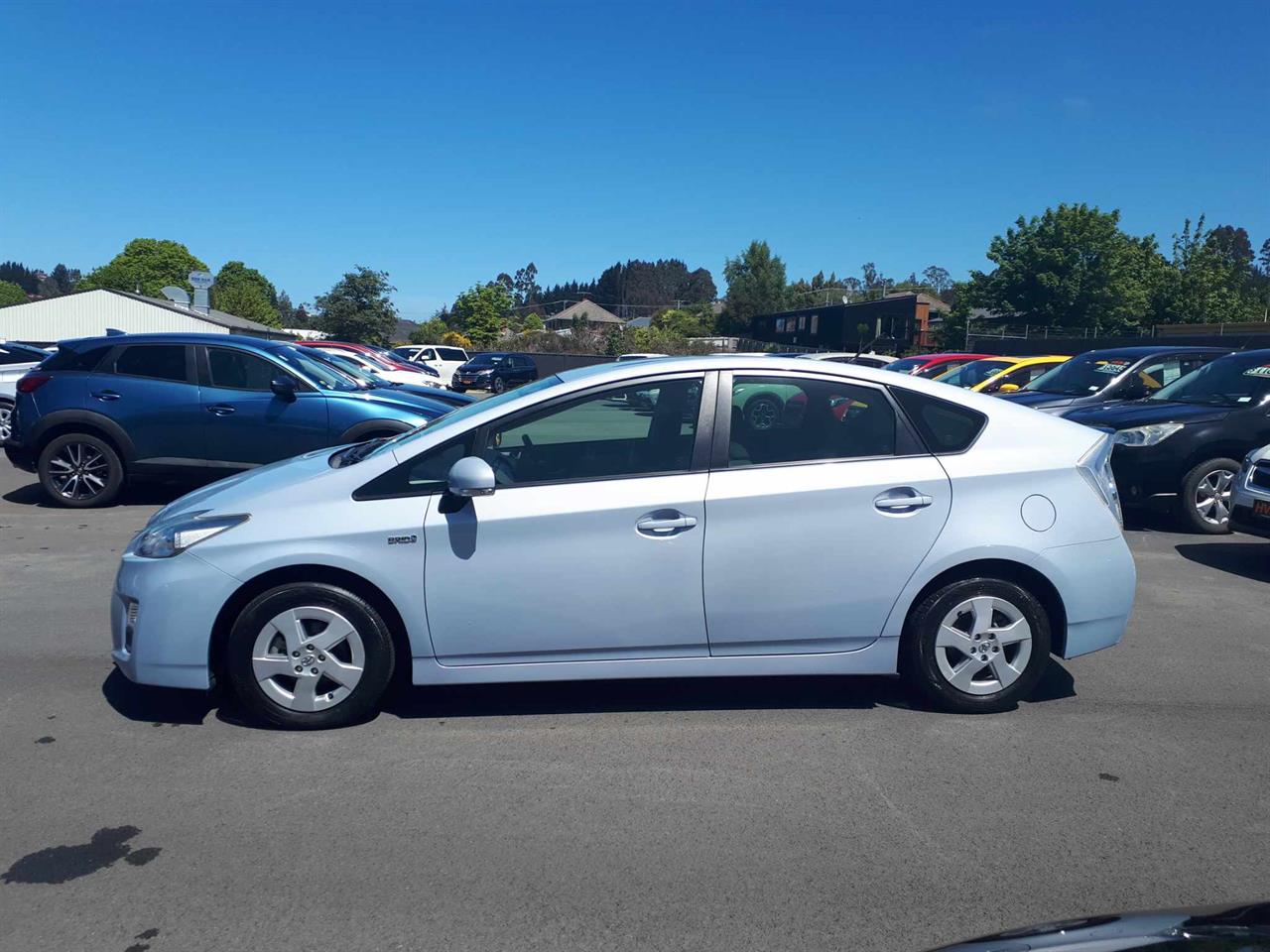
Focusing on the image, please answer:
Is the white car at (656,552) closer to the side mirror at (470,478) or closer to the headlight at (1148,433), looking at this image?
the side mirror at (470,478)

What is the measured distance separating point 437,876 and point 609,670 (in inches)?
54.8

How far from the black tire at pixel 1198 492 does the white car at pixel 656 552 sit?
5.22 m

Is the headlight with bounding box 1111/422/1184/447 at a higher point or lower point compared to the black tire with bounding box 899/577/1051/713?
higher

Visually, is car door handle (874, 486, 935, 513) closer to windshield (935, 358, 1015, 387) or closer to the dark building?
windshield (935, 358, 1015, 387)

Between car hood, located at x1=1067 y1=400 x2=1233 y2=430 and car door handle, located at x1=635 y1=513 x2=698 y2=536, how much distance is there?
6.10 m

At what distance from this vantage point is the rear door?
988cm

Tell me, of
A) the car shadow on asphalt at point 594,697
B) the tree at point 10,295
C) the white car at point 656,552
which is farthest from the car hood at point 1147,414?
the tree at point 10,295

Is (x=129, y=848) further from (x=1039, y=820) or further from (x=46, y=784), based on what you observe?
(x=1039, y=820)

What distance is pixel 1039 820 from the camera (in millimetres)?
3924

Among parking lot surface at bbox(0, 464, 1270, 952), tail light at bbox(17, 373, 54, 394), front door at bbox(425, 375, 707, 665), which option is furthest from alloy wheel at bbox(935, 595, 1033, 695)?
tail light at bbox(17, 373, 54, 394)

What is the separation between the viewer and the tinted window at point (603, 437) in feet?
15.5

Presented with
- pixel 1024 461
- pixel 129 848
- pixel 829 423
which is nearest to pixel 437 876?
pixel 129 848

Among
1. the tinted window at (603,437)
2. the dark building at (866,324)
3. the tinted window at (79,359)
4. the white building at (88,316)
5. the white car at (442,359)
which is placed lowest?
the tinted window at (603,437)

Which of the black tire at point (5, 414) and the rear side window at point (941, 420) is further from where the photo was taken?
the black tire at point (5, 414)
